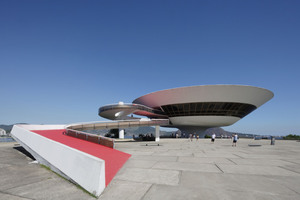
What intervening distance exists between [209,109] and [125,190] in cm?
4490

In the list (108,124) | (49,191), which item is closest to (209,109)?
(108,124)

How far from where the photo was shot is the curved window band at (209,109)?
147 feet

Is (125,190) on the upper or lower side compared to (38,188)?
upper

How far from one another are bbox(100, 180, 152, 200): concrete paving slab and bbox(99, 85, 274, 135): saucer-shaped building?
37.9 metres

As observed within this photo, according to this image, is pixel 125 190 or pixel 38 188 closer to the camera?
pixel 125 190

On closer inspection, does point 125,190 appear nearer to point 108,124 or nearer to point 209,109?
point 108,124

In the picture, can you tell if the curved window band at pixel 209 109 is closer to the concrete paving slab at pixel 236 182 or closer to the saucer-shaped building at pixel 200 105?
the saucer-shaped building at pixel 200 105

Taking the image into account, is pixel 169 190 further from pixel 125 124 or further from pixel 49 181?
pixel 125 124

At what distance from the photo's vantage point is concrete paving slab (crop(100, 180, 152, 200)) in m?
3.96

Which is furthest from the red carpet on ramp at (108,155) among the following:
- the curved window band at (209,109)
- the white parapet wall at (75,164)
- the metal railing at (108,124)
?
the curved window band at (209,109)

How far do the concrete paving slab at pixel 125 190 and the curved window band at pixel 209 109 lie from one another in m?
42.1

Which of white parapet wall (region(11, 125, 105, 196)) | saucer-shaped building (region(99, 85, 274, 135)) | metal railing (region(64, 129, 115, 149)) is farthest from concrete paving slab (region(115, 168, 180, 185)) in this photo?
saucer-shaped building (region(99, 85, 274, 135))

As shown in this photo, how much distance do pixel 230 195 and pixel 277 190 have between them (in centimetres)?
148

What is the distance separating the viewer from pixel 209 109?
4569 centimetres
